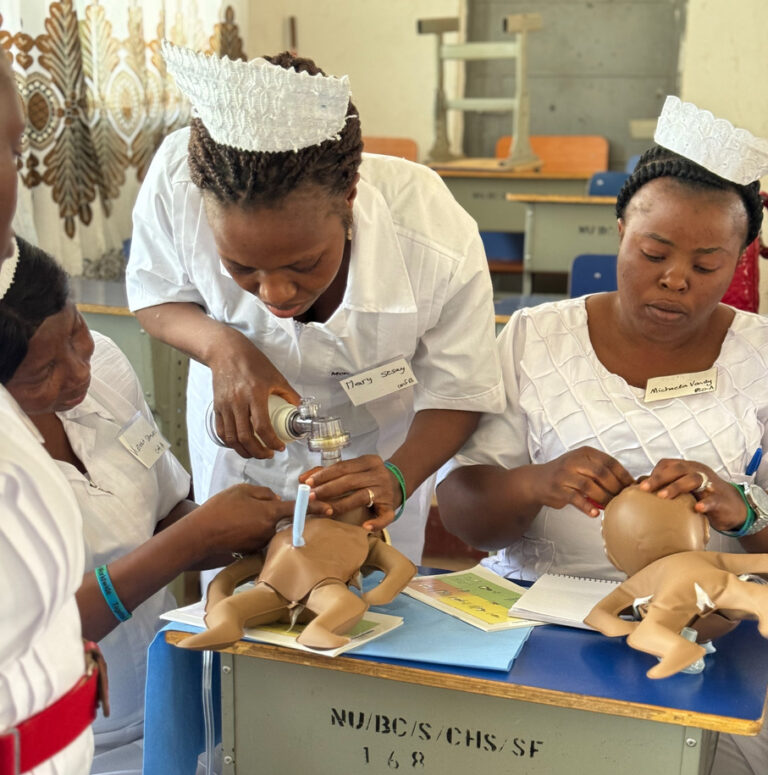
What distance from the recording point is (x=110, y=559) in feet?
5.02

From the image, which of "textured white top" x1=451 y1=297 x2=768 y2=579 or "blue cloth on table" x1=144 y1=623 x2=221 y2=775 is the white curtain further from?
"blue cloth on table" x1=144 y1=623 x2=221 y2=775

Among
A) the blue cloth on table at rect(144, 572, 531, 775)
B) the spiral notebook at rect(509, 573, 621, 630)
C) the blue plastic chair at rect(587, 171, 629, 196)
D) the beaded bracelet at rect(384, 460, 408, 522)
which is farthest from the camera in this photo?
the blue plastic chair at rect(587, 171, 629, 196)

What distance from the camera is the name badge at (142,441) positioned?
161cm

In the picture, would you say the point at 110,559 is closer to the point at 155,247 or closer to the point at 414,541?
the point at 155,247

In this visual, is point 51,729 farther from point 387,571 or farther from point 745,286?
point 745,286

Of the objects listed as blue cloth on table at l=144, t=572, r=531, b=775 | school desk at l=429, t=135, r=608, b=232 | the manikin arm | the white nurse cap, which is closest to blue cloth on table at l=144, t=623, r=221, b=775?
blue cloth on table at l=144, t=572, r=531, b=775

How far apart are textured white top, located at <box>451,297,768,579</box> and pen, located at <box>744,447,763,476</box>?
0.4 inches

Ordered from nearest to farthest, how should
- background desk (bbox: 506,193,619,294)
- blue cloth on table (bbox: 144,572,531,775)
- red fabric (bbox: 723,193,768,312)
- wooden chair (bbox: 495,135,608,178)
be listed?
blue cloth on table (bbox: 144,572,531,775), red fabric (bbox: 723,193,768,312), background desk (bbox: 506,193,619,294), wooden chair (bbox: 495,135,608,178)

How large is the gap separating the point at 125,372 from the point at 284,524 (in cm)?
51

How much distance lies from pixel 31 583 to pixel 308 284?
0.66 m

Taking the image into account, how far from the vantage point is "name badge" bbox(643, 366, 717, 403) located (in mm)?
1625

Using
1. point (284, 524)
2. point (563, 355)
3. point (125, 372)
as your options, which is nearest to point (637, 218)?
point (563, 355)

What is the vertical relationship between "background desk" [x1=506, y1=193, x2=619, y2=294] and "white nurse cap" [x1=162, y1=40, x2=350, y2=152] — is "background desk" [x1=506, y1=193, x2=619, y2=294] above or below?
below

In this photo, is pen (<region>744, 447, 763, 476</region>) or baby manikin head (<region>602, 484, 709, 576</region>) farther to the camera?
pen (<region>744, 447, 763, 476</region>)
